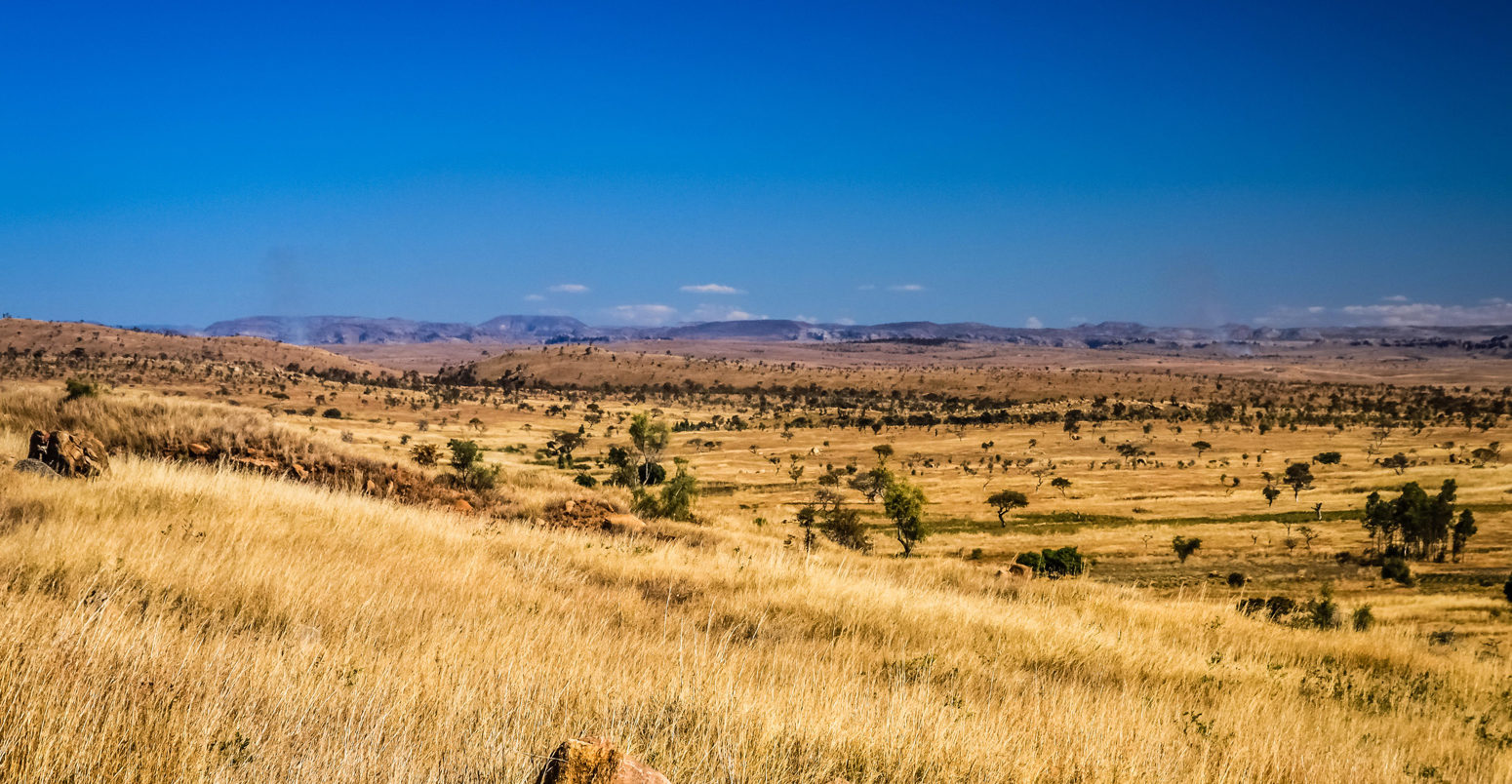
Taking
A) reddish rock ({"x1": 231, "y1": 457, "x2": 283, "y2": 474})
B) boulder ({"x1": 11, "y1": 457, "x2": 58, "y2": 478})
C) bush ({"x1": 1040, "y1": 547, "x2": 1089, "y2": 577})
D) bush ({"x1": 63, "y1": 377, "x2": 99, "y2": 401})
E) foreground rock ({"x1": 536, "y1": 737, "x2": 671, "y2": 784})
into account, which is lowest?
bush ({"x1": 1040, "y1": 547, "x2": 1089, "y2": 577})

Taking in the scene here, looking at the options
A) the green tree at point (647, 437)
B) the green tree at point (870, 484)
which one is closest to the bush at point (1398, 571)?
the green tree at point (870, 484)

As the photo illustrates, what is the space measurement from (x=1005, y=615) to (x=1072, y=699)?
386 centimetres

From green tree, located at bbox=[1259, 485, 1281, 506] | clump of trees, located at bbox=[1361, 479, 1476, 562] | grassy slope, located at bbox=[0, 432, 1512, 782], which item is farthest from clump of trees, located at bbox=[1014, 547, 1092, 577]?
green tree, located at bbox=[1259, 485, 1281, 506]

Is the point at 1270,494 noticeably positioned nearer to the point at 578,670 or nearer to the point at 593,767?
the point at 578,670

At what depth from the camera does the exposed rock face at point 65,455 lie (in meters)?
11.1

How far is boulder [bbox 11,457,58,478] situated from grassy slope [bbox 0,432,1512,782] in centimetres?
91

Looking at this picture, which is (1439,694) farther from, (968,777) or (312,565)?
(312,565)

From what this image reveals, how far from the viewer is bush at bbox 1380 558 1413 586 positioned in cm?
4484

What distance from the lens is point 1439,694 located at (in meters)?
8.67

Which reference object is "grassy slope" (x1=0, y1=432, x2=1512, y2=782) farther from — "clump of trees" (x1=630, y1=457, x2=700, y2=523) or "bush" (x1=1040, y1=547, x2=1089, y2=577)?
"bush" (x1=1040, y1=547, x2=1089, y2=577)

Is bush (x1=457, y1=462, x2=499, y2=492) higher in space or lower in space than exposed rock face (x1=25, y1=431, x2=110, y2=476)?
lower

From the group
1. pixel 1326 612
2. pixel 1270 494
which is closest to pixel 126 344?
pixel 1270 494

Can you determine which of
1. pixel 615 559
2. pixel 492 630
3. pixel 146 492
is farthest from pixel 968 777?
pixel 146 492

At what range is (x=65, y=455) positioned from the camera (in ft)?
36.9
